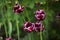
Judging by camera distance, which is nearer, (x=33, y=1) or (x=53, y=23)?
(x=33, y=1)

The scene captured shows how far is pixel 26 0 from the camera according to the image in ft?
6.49

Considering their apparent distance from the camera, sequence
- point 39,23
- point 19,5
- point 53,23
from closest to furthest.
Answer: point 39,23 → point 19,5 → point 53,23

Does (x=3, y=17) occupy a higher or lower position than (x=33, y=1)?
lower

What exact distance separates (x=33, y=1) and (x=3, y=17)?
0.44 metres

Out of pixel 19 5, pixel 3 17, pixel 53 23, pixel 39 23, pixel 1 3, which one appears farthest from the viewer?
pixel 53 23

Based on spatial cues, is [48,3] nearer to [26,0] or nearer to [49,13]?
[49,13]

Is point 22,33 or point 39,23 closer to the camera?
point 39,23

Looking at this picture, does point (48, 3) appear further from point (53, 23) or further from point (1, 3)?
point (53, 23)

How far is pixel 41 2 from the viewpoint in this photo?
2.08 metres

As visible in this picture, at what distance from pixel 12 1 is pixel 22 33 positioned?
0.88 meters

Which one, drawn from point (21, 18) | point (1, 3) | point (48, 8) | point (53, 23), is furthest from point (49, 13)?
point (53, 23)

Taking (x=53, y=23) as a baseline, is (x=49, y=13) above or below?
above

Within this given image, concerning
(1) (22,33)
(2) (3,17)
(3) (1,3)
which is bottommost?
(1) (22,33)

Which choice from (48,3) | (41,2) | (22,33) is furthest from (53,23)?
(41,2)
